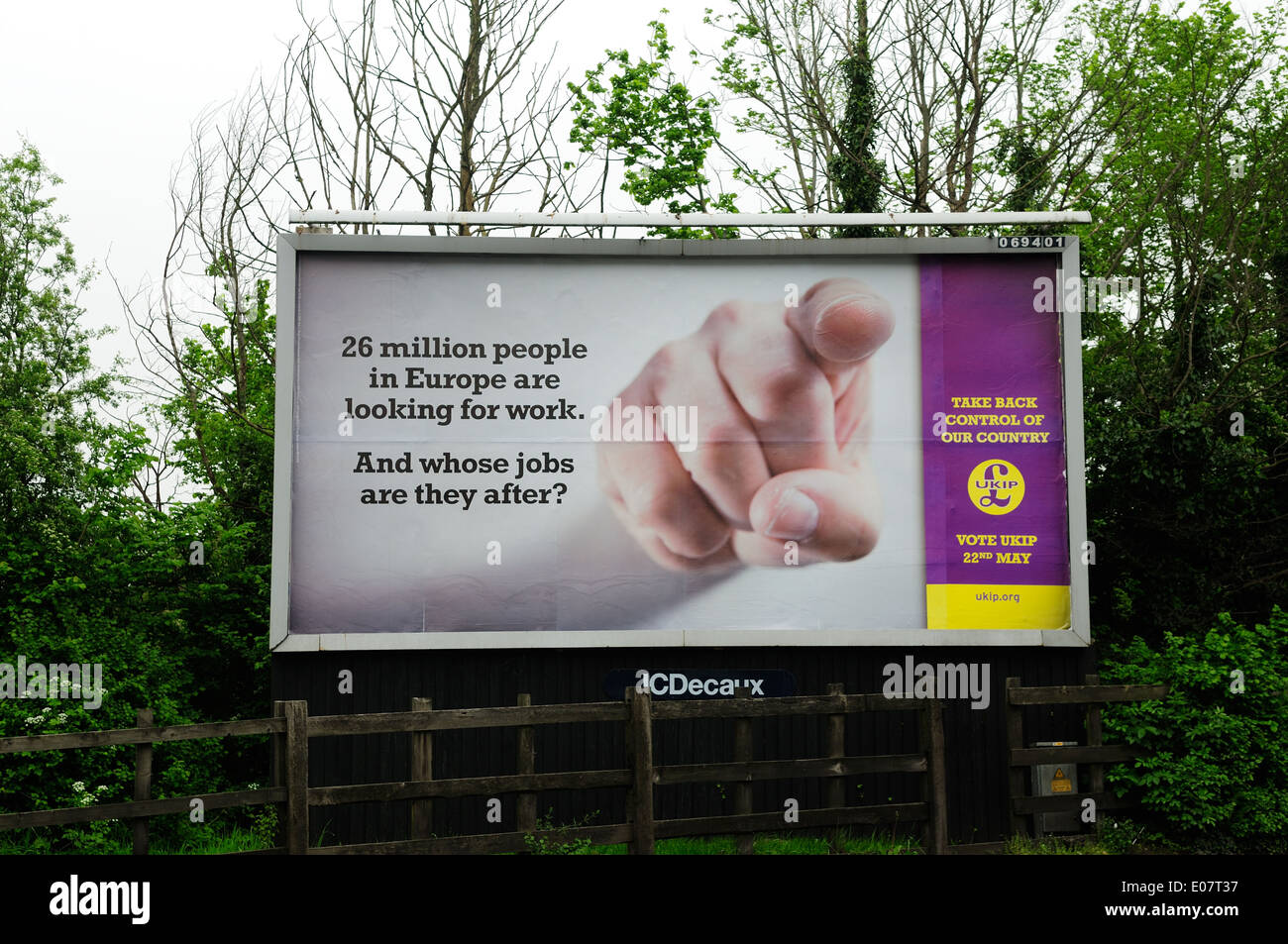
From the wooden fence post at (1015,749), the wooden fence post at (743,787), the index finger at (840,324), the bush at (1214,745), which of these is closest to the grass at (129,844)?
the wooden fence post at (743,787)

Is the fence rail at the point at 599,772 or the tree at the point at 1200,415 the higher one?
the tree at the point at 1200,415

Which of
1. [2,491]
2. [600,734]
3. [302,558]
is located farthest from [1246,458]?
[2,491]

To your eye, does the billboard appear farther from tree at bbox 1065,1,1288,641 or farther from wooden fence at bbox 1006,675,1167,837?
tree at bbox 1065,1,1288,641

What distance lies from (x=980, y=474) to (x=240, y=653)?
8757 millimetres

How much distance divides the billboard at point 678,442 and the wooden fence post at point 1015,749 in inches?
45.6

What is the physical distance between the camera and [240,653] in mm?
14812

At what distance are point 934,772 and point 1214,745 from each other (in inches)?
99.9

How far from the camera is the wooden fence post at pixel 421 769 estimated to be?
9.32m

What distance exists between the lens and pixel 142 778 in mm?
8617

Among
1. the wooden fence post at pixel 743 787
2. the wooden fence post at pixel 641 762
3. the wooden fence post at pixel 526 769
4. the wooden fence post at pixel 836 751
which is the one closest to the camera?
the wooden fence post at pixel 526 769

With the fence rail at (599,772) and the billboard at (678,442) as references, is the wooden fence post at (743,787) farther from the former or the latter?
the billboard at (678,442)

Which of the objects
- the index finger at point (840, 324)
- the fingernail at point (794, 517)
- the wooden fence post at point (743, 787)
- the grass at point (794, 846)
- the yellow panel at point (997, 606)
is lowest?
the grass at point (794, 846)

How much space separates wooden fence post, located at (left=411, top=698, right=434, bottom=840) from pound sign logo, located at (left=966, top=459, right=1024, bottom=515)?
5.78m

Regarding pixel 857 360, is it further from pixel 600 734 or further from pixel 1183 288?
pixel 1183 288
